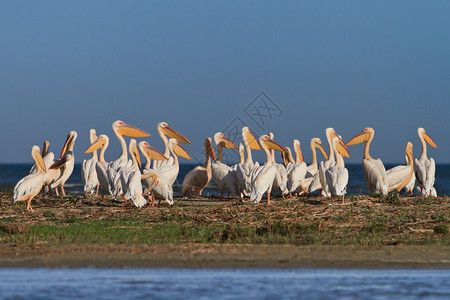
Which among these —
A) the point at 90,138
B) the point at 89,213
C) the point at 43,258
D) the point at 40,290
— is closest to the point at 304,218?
the point at 89,213

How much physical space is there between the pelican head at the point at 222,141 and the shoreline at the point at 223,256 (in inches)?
370

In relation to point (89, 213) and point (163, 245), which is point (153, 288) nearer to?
point (163, 245)

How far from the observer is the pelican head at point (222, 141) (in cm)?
1781

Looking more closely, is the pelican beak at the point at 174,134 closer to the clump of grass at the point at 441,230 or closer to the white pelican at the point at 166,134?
the white pelican at the point at 166,134

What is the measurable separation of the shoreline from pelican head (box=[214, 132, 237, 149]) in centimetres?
939

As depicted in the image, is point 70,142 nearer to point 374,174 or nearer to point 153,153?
point 153,153

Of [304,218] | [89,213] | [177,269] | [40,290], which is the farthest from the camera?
[89,213]

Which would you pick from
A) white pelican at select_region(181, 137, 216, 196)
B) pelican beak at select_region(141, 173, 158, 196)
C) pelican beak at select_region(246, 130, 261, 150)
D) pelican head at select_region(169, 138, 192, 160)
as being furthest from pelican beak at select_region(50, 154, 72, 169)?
pelican beak at select_region(246, 130, 261, 150)

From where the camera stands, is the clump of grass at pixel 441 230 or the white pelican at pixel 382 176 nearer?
the clump of grass at pixel 441 230

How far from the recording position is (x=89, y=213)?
38.4 ft

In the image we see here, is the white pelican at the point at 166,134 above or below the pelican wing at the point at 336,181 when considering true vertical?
above

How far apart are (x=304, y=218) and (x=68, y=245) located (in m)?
3.83

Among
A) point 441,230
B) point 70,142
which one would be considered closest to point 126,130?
point 70,142

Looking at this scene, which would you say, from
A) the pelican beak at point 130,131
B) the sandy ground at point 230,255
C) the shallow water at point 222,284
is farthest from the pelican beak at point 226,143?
the shallow water at point 222,284
